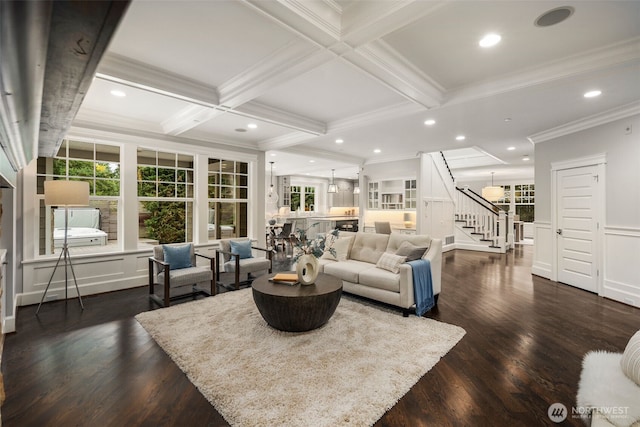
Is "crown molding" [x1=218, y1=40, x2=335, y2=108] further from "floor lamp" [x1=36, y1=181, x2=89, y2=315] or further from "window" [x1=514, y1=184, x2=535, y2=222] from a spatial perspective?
"window" [x1=514, y1=184, x2=535, y2=222]

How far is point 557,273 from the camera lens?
5355 mm

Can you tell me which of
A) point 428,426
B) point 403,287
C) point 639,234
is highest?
point 639,234

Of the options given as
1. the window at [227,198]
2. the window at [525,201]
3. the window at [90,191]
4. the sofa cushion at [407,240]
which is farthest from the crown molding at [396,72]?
the window at [525,201]

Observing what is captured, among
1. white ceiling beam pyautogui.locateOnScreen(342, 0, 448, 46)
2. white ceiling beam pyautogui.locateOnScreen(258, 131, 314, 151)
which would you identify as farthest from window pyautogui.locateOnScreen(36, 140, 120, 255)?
white ceiling beam pyautogui.locateOnScreen(342, 0, 448, 46)

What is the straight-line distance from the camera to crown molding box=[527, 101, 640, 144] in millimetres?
4125

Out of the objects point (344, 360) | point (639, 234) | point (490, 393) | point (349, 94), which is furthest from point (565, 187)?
point (344, 360)

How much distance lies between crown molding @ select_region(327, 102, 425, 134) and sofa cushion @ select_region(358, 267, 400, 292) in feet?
7.27

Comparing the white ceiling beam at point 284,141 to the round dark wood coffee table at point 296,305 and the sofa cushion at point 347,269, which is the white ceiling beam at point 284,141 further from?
the round dark wood coffee table at point 296,305

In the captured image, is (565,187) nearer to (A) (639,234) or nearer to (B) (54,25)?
(A) (639,234)

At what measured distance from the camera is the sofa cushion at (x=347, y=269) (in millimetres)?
4148

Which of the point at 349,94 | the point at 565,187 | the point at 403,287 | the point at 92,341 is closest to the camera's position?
the point at 92,341

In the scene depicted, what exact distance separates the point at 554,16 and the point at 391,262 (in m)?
2.88

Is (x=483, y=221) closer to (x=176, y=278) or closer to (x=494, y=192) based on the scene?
(x=494, y=192)

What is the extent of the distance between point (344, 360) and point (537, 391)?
145 centimetres
